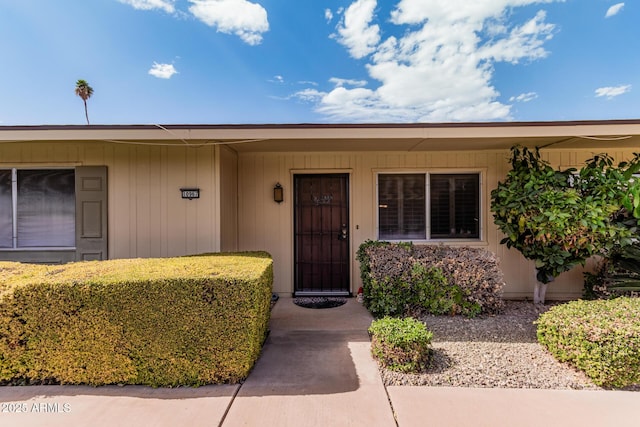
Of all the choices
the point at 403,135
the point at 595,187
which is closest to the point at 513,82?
the point at 595,187

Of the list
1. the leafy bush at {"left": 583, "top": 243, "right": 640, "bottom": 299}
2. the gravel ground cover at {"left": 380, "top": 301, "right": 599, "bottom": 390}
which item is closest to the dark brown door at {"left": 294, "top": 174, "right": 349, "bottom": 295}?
the gravel ground cover at {"left": 380, "top": 301, "right": 599, "bottom": 390}

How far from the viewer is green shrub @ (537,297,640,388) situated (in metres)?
2.48

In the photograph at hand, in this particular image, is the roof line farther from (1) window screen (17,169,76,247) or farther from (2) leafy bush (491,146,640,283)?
(1) window screen (17,169,76,247)

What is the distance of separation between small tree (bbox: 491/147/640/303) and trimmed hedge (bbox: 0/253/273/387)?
12.0ft

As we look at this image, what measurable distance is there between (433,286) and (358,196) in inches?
74.8

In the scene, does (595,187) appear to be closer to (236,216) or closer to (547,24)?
(236,216)

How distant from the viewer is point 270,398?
7.86 ft

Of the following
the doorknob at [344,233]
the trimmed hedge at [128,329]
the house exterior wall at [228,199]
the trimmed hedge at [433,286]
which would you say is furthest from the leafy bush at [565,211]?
the house exterior wall at [228,199]

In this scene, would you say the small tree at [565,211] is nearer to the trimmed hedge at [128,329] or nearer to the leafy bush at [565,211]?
the leafy bush at [565,211]

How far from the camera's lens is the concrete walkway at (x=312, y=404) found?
2.14 meters

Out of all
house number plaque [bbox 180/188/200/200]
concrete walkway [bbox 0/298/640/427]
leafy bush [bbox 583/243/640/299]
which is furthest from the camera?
house number plaque [bbox 180/188/200/200]

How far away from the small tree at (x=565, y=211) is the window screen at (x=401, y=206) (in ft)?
3.66

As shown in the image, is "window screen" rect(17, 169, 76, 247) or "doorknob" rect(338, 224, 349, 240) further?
"doorknob" rect(338, 224, 349, 240)

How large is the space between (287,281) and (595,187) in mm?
4499
